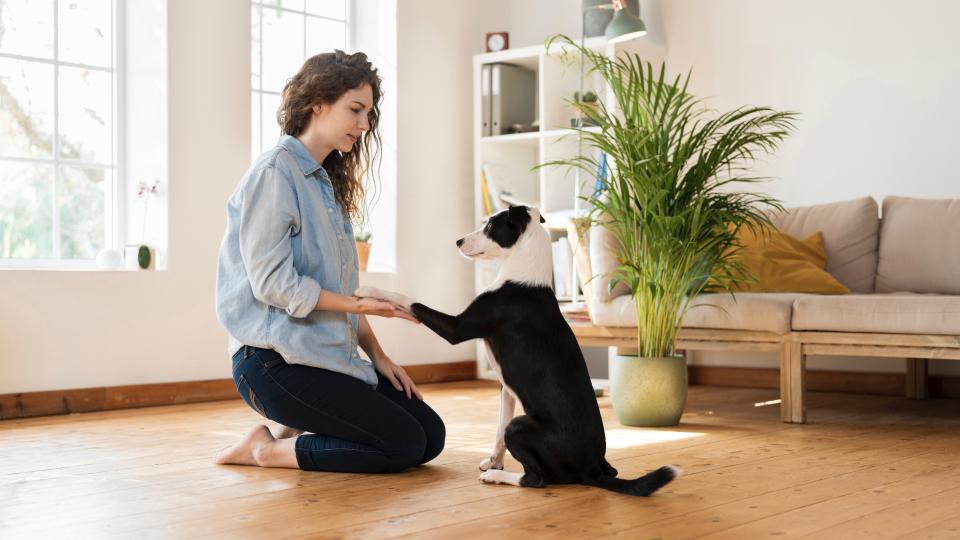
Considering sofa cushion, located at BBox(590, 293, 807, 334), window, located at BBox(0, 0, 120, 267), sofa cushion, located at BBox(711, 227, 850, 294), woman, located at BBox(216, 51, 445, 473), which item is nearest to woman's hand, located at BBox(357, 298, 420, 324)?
woman, located at BBox(216, 51, 445, 473)

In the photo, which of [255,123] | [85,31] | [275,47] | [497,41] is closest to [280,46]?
[275,47]

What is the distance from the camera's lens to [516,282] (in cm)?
242

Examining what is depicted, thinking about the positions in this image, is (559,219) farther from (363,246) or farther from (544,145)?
(363,246)

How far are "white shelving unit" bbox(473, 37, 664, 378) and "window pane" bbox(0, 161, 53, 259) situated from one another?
220cm

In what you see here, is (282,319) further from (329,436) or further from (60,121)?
(60,121)

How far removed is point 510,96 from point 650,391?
95.7 inches

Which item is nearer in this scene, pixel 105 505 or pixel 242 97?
pixel 105 505

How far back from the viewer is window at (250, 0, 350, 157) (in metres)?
4.97

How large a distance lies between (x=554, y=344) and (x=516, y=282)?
0.59 ft

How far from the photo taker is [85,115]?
4.38 m

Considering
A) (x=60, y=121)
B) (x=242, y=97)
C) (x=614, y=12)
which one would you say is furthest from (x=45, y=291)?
(x=614, y=12)

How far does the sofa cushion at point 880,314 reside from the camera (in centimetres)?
340

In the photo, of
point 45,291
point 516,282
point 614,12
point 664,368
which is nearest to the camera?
point 516,282

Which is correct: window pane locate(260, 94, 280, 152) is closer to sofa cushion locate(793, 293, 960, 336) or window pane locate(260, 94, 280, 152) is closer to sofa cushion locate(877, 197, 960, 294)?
sofa cushion locate(793, 293, 960, 336)
